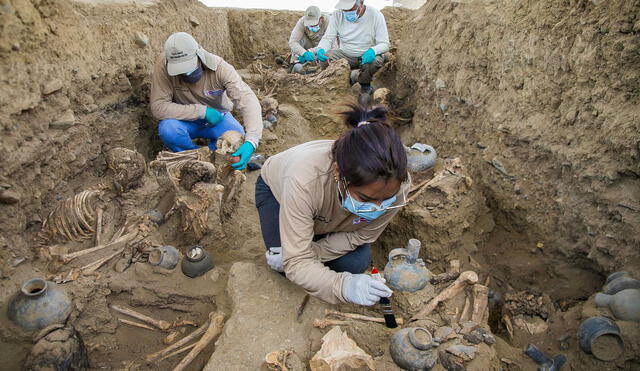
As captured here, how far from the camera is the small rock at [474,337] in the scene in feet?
7.30

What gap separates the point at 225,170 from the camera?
11.7ft

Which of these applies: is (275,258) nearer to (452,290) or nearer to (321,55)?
(452,290)

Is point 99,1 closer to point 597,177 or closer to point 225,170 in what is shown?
point 225,170

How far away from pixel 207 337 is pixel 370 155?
5.17 feet

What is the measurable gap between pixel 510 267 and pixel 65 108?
402 centimetres

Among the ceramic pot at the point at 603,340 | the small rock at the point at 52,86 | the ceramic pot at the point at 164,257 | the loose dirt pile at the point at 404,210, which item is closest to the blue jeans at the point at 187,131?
the loose dirt pile at the point at 404,210

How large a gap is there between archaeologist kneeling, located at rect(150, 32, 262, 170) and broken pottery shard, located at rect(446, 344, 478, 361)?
2.45 meters

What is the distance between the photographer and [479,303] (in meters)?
2.48

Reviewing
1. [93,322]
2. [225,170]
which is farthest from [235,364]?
[225,170]

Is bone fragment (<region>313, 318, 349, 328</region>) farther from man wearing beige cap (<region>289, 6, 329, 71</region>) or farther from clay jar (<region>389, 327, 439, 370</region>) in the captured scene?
man wearing beige cap (<region>289, 6, 329, 71</region>)

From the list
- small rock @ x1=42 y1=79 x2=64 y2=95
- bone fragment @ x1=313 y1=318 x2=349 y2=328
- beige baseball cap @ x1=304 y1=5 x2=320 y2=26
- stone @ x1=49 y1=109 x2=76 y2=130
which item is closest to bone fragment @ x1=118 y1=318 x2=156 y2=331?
bone fragment @ x1=313 y1=318 x2=349 y2=328

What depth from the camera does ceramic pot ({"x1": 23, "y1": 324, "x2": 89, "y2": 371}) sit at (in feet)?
6.53

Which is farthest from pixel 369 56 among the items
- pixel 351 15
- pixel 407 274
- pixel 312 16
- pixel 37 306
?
pixel 37 306

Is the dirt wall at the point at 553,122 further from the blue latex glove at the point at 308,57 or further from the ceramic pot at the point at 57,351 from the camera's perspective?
the ceramic pot at the point at 57,351
